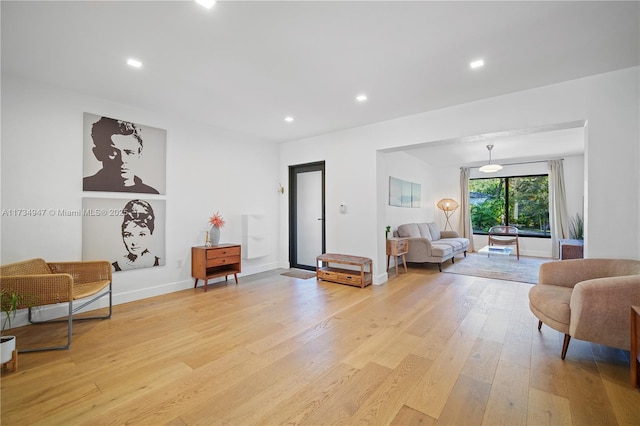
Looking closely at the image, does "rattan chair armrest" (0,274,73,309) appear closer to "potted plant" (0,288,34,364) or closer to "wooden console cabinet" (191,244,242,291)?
"potted plant" (0,288,34,364)

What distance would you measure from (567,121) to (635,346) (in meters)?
2.33

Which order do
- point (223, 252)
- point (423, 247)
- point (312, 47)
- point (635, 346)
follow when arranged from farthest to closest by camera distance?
point (423, 247)
point (223, 252)
point (312, 47)
point (635, 346)

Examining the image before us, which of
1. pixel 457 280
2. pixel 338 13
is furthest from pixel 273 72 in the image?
pixel 457 280

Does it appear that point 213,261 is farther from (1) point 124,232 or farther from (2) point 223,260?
(1) point 124,232

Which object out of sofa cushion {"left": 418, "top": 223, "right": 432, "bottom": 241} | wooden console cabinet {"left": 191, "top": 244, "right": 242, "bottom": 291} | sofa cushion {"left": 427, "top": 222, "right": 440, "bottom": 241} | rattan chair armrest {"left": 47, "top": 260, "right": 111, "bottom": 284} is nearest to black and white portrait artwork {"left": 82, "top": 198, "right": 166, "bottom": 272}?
rattan chair armrest {"left": 47, "top": 260, "right": 111, "bottom": 284}

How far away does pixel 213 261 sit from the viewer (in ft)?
14.0

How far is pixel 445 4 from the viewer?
6.29 feet

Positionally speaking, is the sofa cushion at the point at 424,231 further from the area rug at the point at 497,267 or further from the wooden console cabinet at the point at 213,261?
the wooden console cabinet at the point at 213,261

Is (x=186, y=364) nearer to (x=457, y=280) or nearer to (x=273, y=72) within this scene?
(x=273, y=72)

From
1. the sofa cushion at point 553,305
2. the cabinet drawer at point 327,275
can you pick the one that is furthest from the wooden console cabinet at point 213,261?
the sofa cushion at point 553,305

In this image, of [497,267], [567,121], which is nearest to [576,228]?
[497,267]

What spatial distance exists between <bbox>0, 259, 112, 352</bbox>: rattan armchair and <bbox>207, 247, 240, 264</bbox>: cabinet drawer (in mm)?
1282

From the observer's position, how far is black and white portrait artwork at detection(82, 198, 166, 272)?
11.3 ft

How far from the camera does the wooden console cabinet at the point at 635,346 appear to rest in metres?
1.82
